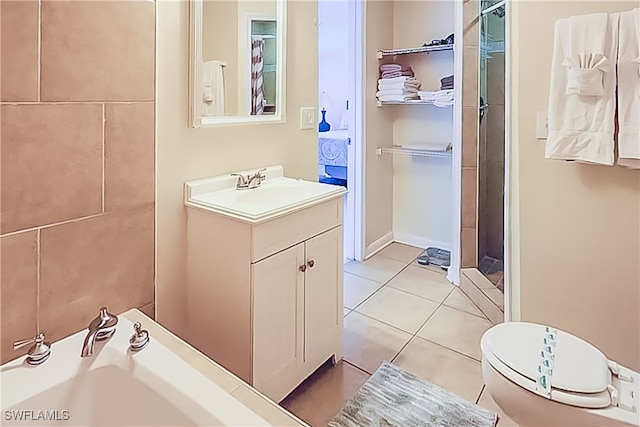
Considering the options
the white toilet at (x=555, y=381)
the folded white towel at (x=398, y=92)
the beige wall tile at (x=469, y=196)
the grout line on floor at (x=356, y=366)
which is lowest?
the grout line on floor at (x=356, y=366)

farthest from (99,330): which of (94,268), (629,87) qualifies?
(629,87)

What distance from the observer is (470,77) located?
2.96 metres

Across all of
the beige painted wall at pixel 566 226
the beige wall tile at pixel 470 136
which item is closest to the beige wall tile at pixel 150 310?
the beige painted wall at pixel 566 226

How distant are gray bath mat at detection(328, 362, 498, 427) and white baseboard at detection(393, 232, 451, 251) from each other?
1937mm

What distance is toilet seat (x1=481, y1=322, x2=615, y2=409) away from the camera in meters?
1.32

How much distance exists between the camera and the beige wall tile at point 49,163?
1305 mm

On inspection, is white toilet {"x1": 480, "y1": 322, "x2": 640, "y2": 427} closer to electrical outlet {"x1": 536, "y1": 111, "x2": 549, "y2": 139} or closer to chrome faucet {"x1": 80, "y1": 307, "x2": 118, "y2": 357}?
electrical outlet {"x1": 536, "y1": 111, "x2": 549, "y2": 139}

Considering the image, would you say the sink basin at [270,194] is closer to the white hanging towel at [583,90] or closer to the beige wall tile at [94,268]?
the beige wall tile at [94,268]

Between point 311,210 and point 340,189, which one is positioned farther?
point 340,189

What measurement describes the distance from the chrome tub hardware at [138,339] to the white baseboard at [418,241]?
2.87m

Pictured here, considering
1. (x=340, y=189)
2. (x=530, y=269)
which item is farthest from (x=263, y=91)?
(x=530, y=269)

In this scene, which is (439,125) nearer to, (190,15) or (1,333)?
(190,15)

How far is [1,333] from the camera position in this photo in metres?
1.34

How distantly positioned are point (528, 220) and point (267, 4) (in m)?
1.68
